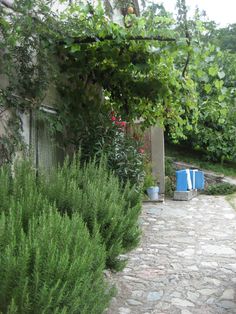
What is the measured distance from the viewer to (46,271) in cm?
214

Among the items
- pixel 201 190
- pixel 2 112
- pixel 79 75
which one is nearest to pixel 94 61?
pixel 79 75

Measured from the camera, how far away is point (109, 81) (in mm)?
6773

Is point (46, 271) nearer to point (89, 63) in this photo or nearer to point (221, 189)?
point (89, 63)

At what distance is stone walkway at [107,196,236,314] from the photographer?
3.59 metres

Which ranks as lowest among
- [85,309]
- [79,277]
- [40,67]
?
[85,309]

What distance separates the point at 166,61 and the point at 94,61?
1479 millimetres

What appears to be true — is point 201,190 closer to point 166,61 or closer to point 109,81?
point 109,81

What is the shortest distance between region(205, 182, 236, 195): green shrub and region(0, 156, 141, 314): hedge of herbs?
881 cm

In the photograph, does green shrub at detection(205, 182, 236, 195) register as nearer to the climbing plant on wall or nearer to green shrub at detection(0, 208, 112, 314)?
the climbing plant on wall

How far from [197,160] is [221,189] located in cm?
279

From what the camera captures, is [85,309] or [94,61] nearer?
[85,309]

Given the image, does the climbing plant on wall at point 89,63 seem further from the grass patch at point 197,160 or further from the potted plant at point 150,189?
the grass patch at point 197,160

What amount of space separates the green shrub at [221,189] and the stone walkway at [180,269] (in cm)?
409

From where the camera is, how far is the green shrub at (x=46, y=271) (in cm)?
208
